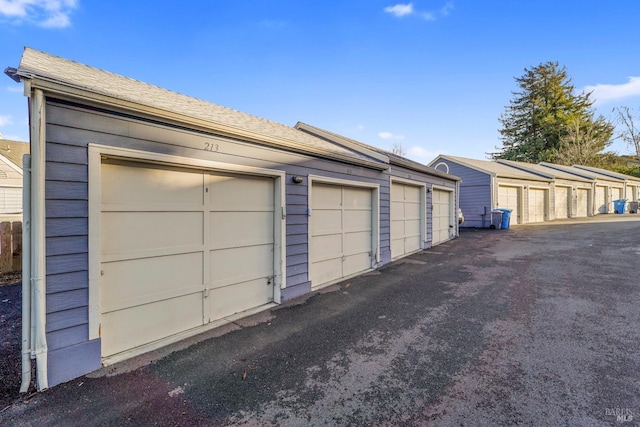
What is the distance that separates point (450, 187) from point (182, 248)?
10.2 meters

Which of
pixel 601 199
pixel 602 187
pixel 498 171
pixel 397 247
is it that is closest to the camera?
pixel 397 247

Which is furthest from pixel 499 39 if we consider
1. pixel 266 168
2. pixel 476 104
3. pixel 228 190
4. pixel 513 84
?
pixel 513 84

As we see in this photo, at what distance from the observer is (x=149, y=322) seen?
326cm

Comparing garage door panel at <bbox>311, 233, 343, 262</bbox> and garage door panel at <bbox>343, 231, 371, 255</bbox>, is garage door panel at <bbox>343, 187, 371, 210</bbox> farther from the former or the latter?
garage door panel at <bbox>311, 233, 343, 262</bbox>

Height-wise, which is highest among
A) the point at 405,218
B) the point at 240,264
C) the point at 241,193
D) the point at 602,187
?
the point at 602,187

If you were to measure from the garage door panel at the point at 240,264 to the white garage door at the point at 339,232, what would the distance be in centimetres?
95

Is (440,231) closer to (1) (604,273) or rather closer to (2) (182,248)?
(1) (604,273)

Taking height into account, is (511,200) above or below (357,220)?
above

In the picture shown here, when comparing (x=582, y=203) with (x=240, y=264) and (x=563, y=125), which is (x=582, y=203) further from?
(x=240, y=264)

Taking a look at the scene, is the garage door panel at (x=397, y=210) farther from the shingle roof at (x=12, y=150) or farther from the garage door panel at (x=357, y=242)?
the shingle roof at (x=12, y=150)

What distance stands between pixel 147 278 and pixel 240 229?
134 cm

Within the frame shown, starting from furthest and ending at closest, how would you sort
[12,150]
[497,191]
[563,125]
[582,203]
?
[563,125]
[582,203]
[12,150]
[497,191]

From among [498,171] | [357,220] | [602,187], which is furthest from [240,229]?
[602,187]

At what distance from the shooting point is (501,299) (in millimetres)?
4613
